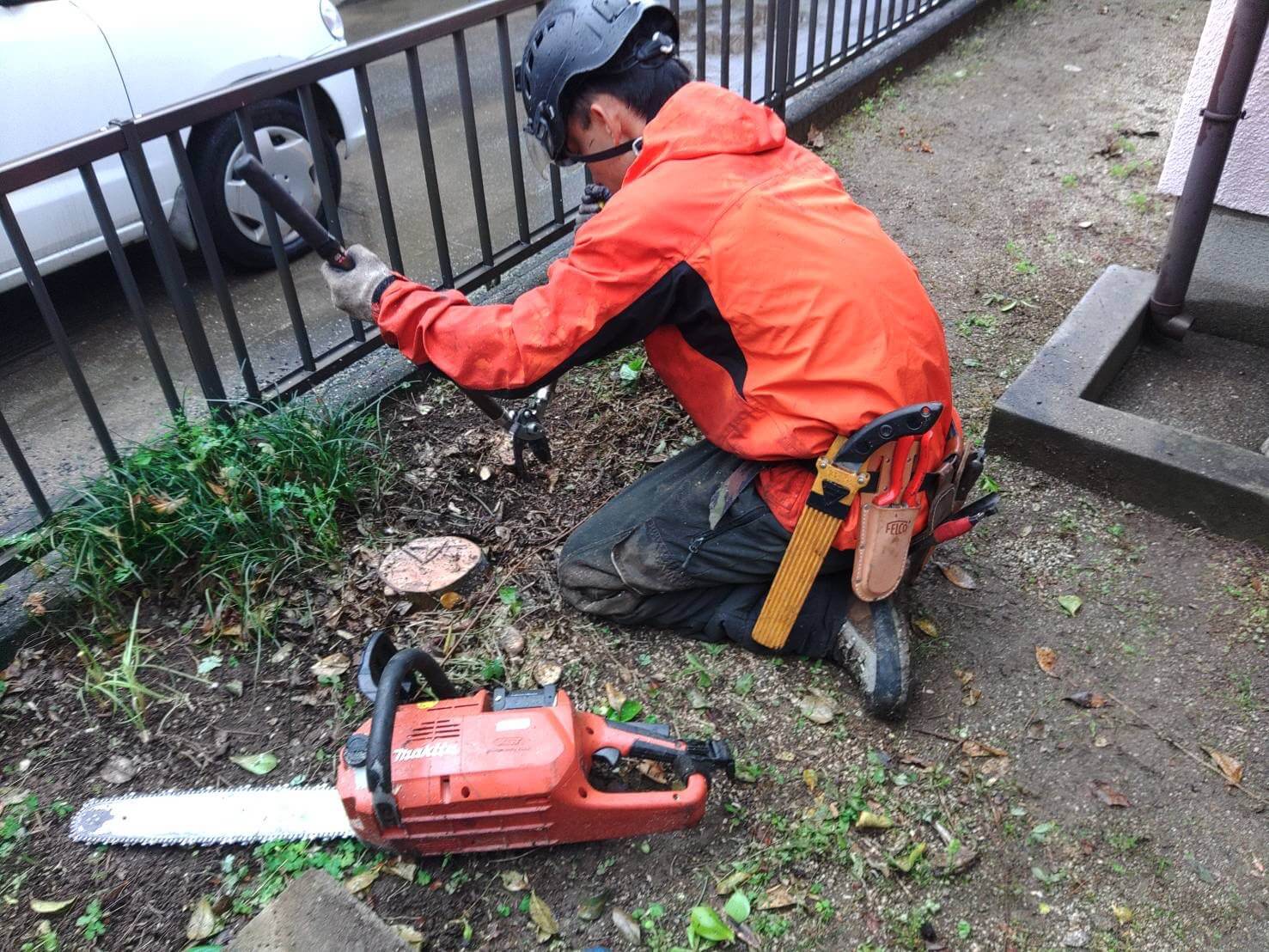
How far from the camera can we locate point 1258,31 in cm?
297

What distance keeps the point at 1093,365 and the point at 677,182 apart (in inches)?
75.0

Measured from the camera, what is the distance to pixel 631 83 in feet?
7.70

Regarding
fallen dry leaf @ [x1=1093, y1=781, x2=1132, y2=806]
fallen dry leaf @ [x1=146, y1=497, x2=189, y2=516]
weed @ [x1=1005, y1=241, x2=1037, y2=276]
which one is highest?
fallen dry leaf @ [x1=146, y1=497, x2=189, y2=516]

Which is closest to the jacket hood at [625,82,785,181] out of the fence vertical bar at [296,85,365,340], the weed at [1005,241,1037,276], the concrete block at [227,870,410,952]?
the fence vertical bar at [296,85,365,340]

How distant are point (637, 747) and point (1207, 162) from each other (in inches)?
109

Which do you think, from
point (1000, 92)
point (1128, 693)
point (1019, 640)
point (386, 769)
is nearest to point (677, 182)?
point (386, 769)

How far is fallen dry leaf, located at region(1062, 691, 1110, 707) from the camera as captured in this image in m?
2.48

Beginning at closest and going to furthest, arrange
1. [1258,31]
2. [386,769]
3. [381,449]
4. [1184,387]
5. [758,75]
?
[386,769]
[1258,31]
[381,449]
[1184,387]
[758,75]

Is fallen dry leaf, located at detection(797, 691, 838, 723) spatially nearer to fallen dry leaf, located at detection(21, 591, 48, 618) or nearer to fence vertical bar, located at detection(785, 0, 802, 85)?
fallen dry leaf, located at detection(21, 591, 48, 618)

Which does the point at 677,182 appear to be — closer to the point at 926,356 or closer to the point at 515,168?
the point at 926,356

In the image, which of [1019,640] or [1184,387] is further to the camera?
[1184,387]

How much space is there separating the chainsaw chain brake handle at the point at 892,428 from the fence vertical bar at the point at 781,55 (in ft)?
10.7

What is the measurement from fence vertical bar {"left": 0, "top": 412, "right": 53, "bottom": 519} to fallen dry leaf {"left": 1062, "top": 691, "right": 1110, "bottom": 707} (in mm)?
2872

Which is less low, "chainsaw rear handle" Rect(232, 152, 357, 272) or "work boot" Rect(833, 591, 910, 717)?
"chainsaw rear handle" Rect(232, 152, 357, 272)
